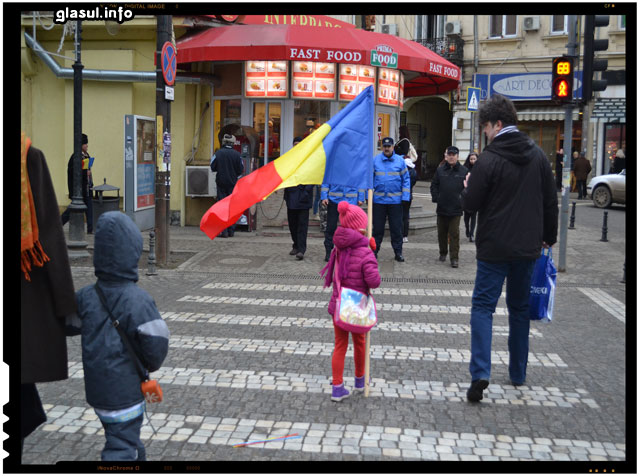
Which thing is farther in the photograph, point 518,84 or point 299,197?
point 518,84

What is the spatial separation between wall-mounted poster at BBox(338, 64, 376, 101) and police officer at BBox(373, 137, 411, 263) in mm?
5510

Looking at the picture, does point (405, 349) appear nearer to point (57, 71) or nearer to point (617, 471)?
point (617, 471)

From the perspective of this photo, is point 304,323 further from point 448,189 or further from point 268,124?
point 268,124

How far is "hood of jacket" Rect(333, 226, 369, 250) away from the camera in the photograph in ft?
17.5

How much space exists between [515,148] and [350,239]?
142 cm

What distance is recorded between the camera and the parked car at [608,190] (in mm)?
22859

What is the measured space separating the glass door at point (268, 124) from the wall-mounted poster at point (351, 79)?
157cm

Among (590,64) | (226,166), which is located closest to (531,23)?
(226,166)

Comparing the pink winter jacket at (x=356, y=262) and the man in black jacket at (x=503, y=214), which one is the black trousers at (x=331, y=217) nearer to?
the man in black jacket at (x=503, y=214)

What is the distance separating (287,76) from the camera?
1672cm

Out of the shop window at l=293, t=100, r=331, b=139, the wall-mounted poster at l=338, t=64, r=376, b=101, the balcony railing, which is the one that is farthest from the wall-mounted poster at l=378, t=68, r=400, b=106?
the balcony railing

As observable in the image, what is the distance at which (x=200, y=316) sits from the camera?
324 inches

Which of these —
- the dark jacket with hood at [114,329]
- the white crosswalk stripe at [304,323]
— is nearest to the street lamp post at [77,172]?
the white crosswalk stripe at [304,323]

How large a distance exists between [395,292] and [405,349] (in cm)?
297
